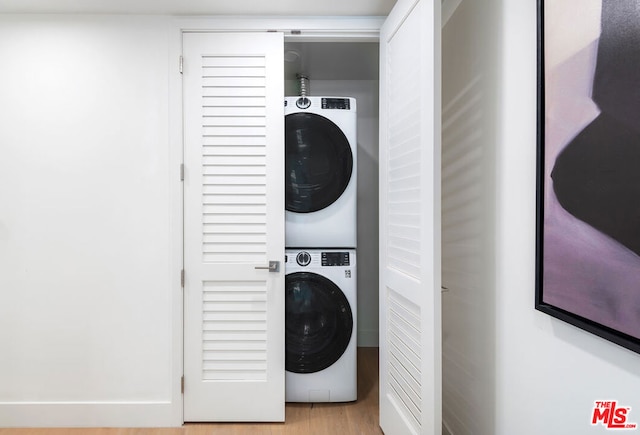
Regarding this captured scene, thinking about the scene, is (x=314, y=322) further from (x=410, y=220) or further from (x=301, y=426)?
(x=410, y=220)

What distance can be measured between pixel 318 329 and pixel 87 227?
1448 millimetres

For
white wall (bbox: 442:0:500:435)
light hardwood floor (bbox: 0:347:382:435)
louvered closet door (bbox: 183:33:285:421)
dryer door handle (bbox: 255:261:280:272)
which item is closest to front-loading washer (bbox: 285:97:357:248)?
louvered closet door (bbox: 183:33:285:421)

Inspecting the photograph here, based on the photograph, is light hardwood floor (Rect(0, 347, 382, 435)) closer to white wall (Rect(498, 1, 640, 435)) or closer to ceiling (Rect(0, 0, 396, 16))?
white wall (Rect(498, 1, 640, 435))

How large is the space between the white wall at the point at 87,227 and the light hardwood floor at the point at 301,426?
0.06 m

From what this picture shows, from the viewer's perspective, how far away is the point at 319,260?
2.21 m

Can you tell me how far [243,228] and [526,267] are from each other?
1.42 metres

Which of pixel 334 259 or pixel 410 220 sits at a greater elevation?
pixel 410 220

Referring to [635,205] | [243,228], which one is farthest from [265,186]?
[635,205]

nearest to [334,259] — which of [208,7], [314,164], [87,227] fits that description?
[314,164]

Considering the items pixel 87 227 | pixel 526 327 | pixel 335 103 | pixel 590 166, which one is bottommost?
pixel 526 327

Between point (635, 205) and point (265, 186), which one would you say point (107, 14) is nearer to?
point (265, 186)

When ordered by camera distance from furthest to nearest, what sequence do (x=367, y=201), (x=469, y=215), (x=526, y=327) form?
(x=367, y=201), (x=469, y=215), (x=526, y=327)

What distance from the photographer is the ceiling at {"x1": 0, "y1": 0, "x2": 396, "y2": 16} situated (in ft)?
6.18

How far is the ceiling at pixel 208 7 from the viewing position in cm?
188
